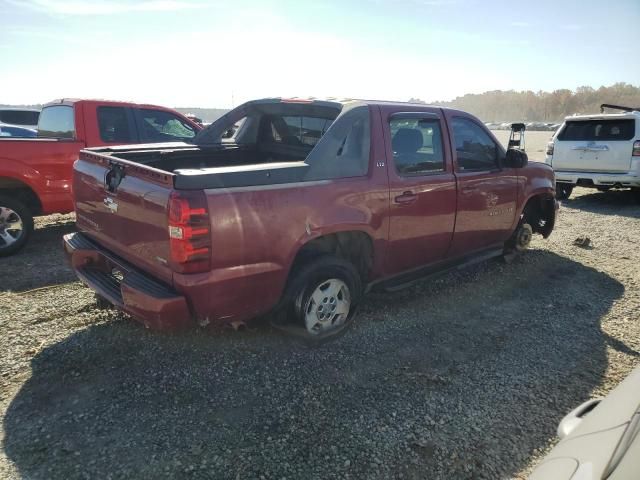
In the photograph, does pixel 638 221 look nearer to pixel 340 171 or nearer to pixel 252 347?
pixel 340 171

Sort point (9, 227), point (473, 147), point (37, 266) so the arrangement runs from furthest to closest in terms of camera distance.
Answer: point (9, 227), point (37, 266), point (473, 147)

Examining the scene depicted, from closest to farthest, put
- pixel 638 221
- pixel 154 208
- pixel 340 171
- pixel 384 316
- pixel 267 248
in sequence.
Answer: pixel 154 208
pixel 267 248
pixel 340 171
pixel 384 316
pixel 638 221

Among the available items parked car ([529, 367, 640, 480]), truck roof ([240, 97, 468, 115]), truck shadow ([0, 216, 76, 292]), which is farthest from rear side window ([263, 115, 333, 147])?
parked car ([529, 367, 640, 480])

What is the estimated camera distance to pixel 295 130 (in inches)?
171

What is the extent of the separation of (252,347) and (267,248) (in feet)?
3.17

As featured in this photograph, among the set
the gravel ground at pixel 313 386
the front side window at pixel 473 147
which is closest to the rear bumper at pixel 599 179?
the gravel ground at pixel 313 386

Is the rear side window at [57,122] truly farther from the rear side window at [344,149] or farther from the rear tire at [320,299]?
the rear tire at [320,299]

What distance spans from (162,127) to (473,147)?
468 cm

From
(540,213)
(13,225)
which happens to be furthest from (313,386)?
(13,225)

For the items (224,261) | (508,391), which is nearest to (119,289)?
(224,261)

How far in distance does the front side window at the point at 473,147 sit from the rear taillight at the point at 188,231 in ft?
8.85

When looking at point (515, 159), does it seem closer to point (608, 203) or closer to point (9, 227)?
point (9, 227)

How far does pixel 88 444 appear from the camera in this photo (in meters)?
2.48

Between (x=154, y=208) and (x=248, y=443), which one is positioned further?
(x=154, y=208)
